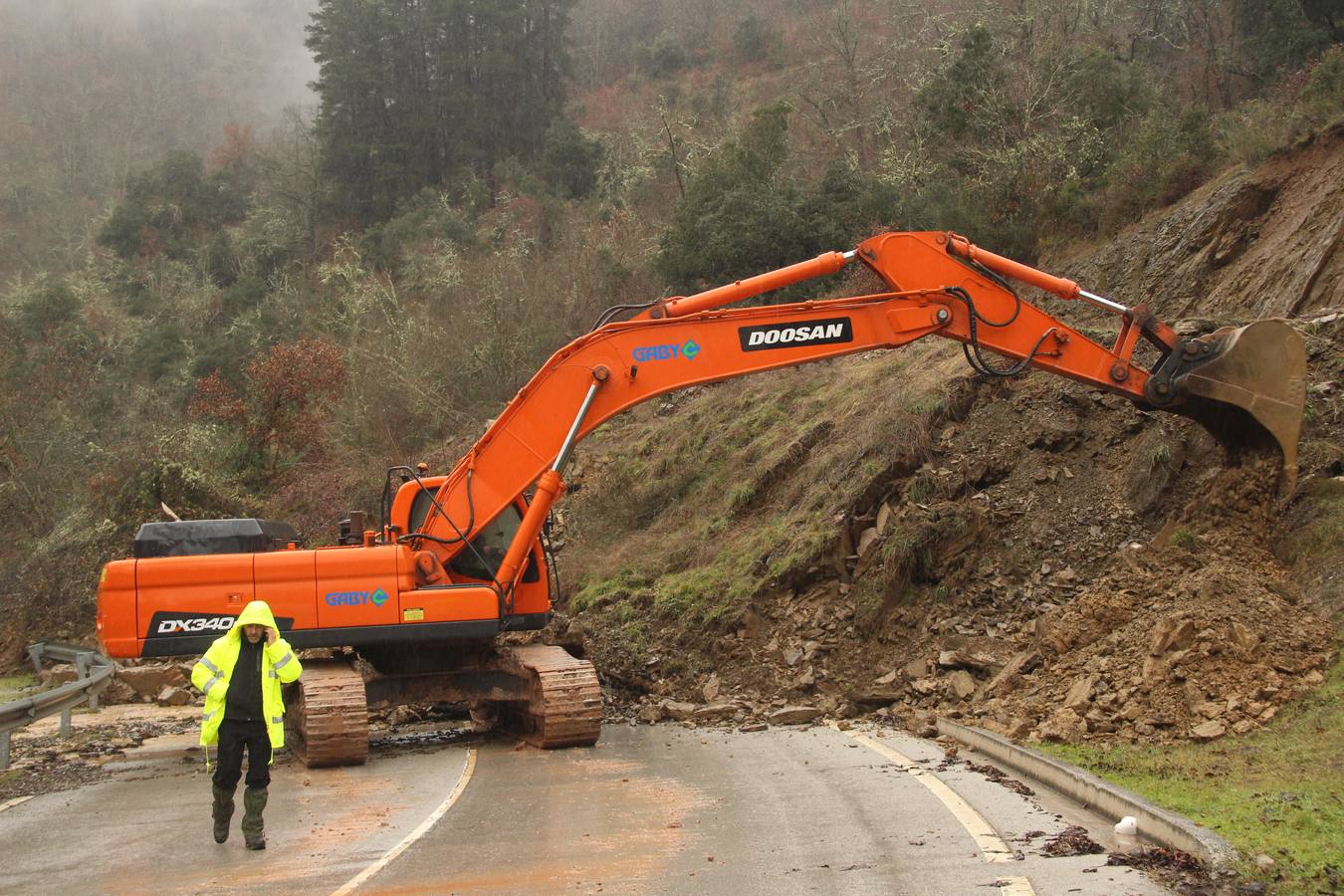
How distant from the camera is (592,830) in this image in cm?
911

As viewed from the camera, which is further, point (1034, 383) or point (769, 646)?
point (1034, 383)

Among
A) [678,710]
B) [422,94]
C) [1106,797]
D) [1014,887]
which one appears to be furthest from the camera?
[422,94]

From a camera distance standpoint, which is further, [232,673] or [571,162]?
[571,162]

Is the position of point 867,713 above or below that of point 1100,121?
below

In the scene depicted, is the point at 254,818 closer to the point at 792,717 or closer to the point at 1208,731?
the point at 792,717

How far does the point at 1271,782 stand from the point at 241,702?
704cm

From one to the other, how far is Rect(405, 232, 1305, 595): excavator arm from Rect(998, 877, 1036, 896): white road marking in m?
6.96

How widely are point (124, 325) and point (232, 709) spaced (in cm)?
4711

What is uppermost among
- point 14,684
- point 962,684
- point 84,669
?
point 962,684

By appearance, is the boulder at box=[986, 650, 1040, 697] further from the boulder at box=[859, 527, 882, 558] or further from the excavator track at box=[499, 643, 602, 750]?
the excavator track at box=[499, 643, 602, 750]

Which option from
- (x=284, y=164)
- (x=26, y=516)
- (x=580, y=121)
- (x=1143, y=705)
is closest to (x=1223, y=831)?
(x=1143, y=705)

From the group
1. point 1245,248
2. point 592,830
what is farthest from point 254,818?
point 1245,248

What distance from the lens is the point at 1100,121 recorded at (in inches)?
1134

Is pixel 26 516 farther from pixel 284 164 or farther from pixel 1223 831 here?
pixel 284 164
